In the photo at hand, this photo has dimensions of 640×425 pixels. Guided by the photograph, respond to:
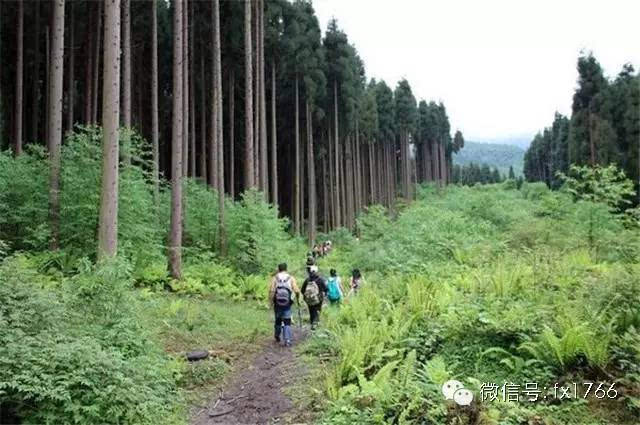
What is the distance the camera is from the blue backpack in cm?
1355

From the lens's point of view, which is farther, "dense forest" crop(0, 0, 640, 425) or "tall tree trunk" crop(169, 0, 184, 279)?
"tall tree trunk" crop(169, 0, 184, 279)

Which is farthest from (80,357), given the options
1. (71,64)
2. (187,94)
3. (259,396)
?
(71,64)

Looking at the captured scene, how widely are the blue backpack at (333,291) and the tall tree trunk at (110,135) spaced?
18.0 feet

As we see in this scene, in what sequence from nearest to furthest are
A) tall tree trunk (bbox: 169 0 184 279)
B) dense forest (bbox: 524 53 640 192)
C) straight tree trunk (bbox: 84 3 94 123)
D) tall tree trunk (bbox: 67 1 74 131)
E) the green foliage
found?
the green foliage → tall tree trunk (bbox: 169 0 184 279) → straight tree trunk (bbox: 84 3 94 123) → tall tree trunk (bbox: 67 1 74 131) → dense forest (bbox: 524 53 640 192)

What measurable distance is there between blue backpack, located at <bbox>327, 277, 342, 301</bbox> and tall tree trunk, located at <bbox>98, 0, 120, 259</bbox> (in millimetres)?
5498

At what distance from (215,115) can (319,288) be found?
Answer: 10601 millimetres

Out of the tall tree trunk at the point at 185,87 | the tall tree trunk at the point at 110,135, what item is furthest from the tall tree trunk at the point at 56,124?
the tall tree trunk at the point at 185,87

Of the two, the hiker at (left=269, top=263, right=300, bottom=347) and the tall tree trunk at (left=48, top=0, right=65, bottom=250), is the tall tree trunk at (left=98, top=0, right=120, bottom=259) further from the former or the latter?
the tall tree trunk at (left=48, top=0, right=65, bottom=250)

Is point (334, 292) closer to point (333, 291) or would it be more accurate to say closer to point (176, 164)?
point (333, 291)

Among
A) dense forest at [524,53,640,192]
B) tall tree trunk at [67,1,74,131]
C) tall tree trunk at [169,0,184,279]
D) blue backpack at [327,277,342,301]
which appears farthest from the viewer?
dense forest at [524,53,640,192]

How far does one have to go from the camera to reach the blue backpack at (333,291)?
13.6 metres

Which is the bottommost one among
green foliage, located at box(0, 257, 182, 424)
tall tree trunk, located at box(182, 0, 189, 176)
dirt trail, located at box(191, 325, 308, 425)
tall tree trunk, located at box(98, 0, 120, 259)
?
dirt trail, located at box(191, 325, 308, 425)

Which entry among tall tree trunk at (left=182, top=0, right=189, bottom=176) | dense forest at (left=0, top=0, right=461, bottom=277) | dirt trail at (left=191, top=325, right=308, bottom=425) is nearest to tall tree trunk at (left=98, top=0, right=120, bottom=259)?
dense forest at (left=0, top=0, right=461, bottom=277)

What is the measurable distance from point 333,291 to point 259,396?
615cm
